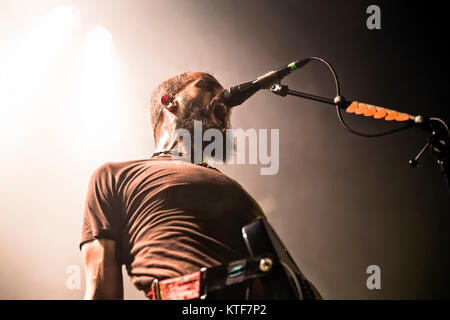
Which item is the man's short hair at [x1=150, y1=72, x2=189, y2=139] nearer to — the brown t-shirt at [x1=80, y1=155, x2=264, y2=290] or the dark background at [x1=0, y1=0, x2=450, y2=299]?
the dark background at [x1=0, y1=0, x2=450, y2=299]

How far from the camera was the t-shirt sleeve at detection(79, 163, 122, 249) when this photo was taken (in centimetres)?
120

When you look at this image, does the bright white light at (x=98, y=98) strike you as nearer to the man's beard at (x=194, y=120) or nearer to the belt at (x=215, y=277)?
the man's beard at (x=194, y=120)

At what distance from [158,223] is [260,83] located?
0.59 metres

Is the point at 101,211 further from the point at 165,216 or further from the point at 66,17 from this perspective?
the point at 66,17

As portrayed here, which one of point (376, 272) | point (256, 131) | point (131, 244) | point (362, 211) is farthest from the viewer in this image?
point (256, 131)

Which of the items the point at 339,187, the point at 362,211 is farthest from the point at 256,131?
the point at 362,211

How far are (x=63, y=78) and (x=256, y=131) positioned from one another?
3.75 ft

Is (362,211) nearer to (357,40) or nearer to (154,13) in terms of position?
(357,40)

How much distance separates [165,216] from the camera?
1.25 meters

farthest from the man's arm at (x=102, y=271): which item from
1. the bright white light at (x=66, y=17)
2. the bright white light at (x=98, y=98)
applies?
the bright white light at (x=66, y=17)

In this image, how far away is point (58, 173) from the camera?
6.87ft

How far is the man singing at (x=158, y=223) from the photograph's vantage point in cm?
114

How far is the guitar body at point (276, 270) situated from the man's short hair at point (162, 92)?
0.93m

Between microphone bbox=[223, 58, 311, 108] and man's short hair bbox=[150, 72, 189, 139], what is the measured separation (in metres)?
0.52
